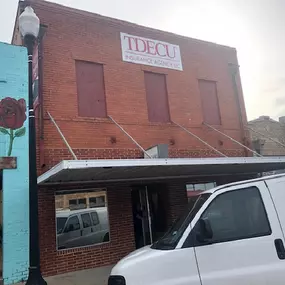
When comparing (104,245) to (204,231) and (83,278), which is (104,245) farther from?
(204,231)

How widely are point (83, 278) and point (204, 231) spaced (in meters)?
5.55

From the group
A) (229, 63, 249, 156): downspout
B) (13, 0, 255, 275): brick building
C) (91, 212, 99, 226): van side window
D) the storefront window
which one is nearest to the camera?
the storefront window

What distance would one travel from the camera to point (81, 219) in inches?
382

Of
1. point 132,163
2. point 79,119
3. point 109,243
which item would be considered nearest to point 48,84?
point 79,119

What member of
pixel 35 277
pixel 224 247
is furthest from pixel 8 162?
pixel 224 247

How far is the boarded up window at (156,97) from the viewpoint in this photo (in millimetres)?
11868

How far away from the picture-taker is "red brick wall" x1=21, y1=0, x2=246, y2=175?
1009 cm

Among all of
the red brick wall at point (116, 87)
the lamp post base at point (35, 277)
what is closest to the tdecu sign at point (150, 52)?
the red brick wall at point (116, 87)

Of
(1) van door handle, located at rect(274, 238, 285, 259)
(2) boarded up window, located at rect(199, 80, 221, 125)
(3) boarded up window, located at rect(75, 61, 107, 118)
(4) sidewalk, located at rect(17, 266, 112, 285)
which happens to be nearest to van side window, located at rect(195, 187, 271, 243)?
(1) van door handle, located at rect(274, 238, 285, 259)

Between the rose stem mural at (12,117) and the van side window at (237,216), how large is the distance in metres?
6.51

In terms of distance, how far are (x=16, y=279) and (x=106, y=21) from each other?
28.0 feet

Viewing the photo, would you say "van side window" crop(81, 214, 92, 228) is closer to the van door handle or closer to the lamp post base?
the lamp post base

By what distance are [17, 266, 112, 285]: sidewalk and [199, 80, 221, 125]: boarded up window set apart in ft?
22.9

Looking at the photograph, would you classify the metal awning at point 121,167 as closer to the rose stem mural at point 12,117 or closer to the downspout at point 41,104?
the downspout at point 41,104
